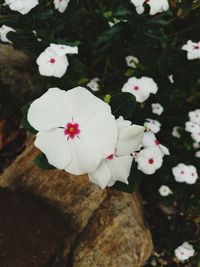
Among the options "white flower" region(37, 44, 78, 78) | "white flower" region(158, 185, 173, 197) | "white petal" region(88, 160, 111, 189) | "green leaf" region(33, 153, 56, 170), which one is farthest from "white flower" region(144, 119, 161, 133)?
"white petal" region(88, 160, 111, 189)

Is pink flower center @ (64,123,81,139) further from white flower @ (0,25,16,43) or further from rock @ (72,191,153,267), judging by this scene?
white flower @ (0,25,16,43)

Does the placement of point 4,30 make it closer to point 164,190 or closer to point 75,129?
point 75,129

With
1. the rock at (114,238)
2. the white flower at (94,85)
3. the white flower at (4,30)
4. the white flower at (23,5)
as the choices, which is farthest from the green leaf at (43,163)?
the white flower at (94,85)

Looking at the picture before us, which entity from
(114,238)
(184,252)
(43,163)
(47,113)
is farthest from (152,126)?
(47,113)

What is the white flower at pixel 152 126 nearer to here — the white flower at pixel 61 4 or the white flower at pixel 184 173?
the white flower at pixel 184 173

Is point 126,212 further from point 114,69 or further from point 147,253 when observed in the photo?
point 114,69

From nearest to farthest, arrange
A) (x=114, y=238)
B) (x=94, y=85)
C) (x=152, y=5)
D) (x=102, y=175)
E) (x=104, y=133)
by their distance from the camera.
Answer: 1. (x=104, y=133)
2. (x=102, y=175)
3. (x=152, y=5)
4. (x=114, y=238)
5. (x=94, y=85)
